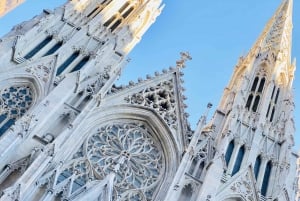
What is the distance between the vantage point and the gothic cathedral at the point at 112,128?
17.5m

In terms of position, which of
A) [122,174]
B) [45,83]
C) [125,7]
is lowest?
[122,174]

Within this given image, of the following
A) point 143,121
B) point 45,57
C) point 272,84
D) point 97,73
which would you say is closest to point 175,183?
point 143,121

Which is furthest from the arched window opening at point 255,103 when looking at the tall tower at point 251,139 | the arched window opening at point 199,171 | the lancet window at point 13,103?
the lancet window at point 13,103

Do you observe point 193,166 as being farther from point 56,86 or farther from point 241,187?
point 56,86

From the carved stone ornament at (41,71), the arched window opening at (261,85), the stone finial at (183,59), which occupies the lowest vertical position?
the carved stone ornament at (41,71)

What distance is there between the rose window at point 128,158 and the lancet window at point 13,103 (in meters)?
2.86

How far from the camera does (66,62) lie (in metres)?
21.9

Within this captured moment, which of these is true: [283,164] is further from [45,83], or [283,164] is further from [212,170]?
[45,83]

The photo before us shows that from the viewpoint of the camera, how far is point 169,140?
68.9 ft

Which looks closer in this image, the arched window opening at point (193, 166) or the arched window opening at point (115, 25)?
the arched window opening at point (193, 166)

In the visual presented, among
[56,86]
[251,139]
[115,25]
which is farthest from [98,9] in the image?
[251,139]

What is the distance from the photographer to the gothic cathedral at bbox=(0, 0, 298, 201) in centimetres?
1748

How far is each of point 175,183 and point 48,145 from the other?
499cm

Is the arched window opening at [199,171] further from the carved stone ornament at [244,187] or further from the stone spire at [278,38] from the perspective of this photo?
the stone spire at [278,38]
